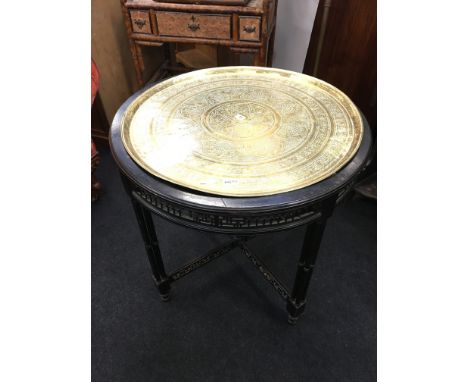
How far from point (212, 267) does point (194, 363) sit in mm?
455

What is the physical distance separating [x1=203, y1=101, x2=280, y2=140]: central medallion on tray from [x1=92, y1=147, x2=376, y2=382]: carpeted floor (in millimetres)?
838

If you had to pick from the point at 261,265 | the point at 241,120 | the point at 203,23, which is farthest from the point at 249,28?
the point at 261,265

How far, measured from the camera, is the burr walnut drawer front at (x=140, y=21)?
1830 millimetres

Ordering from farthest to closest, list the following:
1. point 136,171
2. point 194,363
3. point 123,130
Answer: point 194,363
point 123,130
point 136,171

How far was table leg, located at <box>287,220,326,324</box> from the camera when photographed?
102 centimetres

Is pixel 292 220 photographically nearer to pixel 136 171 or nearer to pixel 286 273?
pixel 136 171

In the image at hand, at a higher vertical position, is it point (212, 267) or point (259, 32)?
point (259, 32)

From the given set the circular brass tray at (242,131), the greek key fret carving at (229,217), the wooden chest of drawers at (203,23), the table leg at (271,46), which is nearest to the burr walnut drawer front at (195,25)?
A: the wooden chest of drawers at (203,23)

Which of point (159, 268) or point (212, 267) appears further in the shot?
point (212, 267)

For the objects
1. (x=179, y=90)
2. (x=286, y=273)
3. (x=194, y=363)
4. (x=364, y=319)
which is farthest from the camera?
(x=286, y=273)

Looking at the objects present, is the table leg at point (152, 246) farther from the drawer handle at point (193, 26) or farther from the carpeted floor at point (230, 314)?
the drawer handle at point (193, 26)

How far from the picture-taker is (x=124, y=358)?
1354mm

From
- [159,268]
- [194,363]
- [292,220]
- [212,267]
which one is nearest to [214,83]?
[292,220]

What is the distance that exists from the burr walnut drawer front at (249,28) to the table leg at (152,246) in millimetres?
1158
